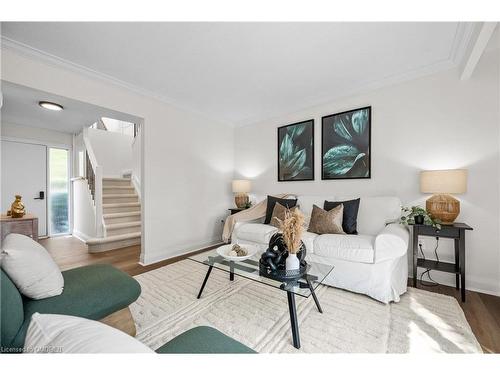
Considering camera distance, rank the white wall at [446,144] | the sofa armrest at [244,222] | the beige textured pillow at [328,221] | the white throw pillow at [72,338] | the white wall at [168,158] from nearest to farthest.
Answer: the white throw pillow at [72,338]
the white wall at [446,144]
the white wall at [168,158]
the beige textured pillow at [328,221]
the sofa armrest at [244,222]

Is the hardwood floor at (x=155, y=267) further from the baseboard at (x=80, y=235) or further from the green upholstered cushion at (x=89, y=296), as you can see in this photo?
the green upholstered cushion at (x=89, y=296)

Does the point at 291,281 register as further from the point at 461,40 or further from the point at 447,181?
the point at 461,40

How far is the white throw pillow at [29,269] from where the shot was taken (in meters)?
1.10

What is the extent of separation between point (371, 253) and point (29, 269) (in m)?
2.45

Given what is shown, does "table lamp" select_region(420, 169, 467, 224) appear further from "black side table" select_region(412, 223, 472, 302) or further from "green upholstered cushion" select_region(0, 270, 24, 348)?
"green upholstered cushion" select_region(0, 270, 24, 348)

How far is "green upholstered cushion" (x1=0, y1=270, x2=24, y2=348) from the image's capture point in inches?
35.7

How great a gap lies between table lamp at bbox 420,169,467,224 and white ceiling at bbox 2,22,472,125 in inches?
48.7

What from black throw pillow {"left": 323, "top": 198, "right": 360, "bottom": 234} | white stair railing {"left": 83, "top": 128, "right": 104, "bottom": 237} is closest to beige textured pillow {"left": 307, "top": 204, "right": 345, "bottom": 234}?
black throw pillow {"left": 323, "top": 198, "right": 360, "bottom": 234}

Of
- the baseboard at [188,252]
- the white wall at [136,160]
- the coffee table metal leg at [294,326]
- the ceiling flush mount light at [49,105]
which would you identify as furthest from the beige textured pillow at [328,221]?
the white wall at [136,160]

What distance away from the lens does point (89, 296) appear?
4.19 ft

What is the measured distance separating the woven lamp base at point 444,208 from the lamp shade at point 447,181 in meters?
0.12

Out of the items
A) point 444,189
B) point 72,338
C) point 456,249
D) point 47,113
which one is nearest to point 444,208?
point 444,189
